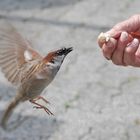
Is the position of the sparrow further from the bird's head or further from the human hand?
the human hand

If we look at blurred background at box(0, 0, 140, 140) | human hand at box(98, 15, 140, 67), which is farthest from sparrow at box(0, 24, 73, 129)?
blurred background at box(0, 0, 140, 140)

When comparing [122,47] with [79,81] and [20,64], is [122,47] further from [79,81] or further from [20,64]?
[79,81]

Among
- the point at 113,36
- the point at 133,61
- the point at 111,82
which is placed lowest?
the point at 111,82

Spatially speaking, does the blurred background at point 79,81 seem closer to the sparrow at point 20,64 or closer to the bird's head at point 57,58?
the sparrow at point 20,64

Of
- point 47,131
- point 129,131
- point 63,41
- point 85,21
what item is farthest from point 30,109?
point 85,21

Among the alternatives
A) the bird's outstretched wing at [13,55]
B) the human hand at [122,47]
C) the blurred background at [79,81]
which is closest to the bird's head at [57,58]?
the bird's outstretched wing at [13,55]

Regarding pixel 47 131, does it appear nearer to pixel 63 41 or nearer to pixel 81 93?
A: pixel 81 93
